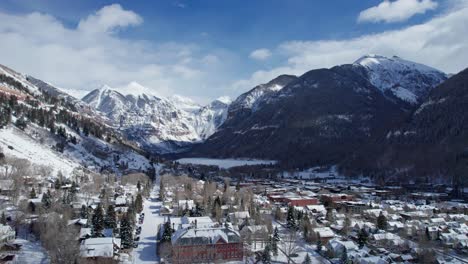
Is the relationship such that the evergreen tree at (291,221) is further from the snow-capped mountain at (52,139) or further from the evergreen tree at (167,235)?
the snow-capped mountain at (52,139)

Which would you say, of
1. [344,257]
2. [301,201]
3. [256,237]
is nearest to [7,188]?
[256,237]

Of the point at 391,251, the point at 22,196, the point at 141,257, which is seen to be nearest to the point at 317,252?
the point at 391,251

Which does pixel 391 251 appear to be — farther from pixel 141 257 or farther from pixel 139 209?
pixel 139 209

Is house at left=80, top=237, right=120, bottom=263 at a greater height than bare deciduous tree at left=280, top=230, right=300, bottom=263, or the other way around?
house at left=80, top=237, right=120, bottom=263

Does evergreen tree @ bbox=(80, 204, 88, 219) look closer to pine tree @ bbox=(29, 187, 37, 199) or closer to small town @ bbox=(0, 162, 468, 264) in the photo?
small town @ bbox=(0, 162, 468, 264)

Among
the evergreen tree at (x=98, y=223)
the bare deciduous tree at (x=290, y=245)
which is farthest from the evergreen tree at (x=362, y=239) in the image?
the evergreen tree at (x=98, y=223)

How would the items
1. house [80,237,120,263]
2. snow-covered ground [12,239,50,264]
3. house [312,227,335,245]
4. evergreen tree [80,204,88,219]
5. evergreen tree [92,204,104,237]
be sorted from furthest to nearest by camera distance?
evergreen tree [80,204,88,219], house [312,227,335,245], evergreen tree [92,204,104,237], snow-covered ground [12,239,50,264], house [80,237,120,263]

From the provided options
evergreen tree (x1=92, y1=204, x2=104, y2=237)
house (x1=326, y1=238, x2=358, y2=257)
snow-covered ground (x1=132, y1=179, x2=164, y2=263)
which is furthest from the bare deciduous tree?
evergreen tree (x1=92, y1=204, x2=104, y2=237)
